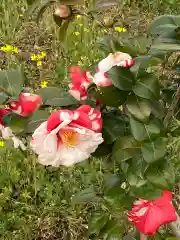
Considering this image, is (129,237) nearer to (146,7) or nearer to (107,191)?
(107,191)

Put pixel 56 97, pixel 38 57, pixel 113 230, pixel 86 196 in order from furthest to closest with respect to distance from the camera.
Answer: pixel 38 57 < pixel 86 196 < pixel 113 230 < pixel 56 97

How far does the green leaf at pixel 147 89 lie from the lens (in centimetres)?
95

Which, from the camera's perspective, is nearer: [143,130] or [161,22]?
[143,130]

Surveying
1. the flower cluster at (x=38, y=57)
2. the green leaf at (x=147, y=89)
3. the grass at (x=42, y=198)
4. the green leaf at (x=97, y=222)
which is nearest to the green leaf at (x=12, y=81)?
the green leaf at (x=147, y=89)

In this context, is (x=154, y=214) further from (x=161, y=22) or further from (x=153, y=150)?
(x=161, y=22)

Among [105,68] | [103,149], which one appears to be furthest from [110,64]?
[103,149]

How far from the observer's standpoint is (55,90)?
1097 mm

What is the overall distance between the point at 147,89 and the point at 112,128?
166mm

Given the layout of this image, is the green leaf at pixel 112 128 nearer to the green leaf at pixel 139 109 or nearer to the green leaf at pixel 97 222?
the green leaf at pixel 139 109

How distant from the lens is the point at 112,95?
0.97m

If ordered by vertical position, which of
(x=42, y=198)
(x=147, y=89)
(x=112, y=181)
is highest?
(x=147, y=89)

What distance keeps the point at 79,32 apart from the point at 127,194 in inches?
92.9

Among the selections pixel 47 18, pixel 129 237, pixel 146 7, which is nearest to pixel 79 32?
pixel 47 18

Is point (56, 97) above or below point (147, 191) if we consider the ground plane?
above
